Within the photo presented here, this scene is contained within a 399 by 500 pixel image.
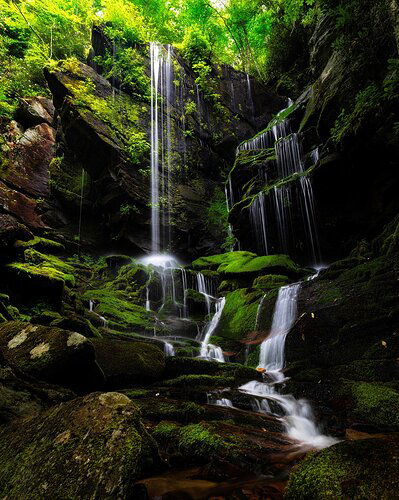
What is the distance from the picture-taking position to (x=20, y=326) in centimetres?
397

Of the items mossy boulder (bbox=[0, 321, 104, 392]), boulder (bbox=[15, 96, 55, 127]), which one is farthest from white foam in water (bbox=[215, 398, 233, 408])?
boulder (bbox=[15, 96, 55, 127])

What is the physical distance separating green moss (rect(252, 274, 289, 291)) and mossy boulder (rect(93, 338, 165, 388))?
4899mm

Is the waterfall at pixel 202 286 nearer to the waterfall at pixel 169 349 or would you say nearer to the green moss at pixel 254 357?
the waterfall at pixel 169 349

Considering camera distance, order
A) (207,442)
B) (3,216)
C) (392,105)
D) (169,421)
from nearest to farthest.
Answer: (207,442) < (169,421) < (3,216) < (392,105)

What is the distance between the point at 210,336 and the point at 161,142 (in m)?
12.6

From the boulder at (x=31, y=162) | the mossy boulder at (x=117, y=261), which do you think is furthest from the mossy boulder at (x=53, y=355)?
the boulder at (x=31, y=162)

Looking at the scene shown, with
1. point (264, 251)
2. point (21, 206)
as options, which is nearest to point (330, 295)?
point (264, 251)

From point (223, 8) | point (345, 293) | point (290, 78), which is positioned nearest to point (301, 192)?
point (345, 293)

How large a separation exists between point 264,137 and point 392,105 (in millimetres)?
8268

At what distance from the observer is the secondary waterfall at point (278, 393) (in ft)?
11.5

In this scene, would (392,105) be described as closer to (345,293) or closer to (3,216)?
(345,293)

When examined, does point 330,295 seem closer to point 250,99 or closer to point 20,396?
point 20,396

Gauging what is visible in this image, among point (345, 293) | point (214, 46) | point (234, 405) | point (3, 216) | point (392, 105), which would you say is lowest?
point (234, 405)

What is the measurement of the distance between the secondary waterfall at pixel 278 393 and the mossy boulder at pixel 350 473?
1.51 metres
